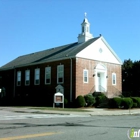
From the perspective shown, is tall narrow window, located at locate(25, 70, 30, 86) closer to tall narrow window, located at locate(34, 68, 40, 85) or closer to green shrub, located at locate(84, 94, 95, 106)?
tall narrow window, located at locate(34, 68, 40, 85)

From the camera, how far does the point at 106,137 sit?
9.41 metres

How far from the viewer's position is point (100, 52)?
36.5m

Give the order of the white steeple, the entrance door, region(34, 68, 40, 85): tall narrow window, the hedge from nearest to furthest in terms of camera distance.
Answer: the hedge
the entrance door
the white steeple
region(34, 68, 40, 85): tall narrow window

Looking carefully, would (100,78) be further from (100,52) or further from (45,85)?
(45,85)

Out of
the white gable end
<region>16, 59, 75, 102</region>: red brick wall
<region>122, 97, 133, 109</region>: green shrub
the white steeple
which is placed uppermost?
the white steeple

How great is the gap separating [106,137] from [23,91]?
109 ft

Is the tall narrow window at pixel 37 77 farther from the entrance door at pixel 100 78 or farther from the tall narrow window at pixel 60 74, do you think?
the entrance door at pixel 100 78

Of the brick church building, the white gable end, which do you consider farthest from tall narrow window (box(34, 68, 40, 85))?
the white gable end

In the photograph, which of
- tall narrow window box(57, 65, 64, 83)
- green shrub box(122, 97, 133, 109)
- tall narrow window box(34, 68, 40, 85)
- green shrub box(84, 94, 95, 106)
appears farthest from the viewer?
tall narrow window box(34, 68, 40, 85)

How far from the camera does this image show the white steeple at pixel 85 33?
37812mm

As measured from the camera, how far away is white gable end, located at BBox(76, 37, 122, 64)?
34419 mm

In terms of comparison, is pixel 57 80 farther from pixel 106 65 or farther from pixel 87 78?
pixel 106 65

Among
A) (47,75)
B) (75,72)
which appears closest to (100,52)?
(75,72)

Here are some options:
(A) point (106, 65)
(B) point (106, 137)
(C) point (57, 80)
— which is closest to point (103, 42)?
(A) point (106, 65)
